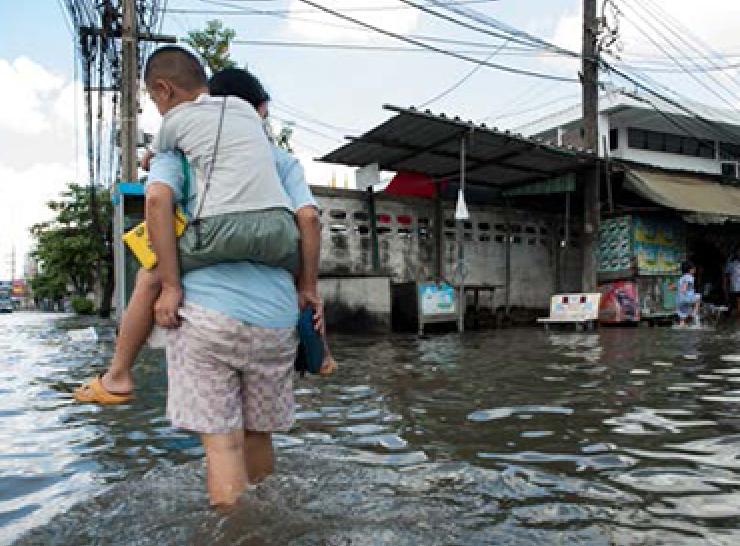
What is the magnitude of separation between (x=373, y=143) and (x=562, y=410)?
8.47m

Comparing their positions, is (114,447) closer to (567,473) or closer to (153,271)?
(153,271)

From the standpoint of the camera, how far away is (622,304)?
14.5 metres

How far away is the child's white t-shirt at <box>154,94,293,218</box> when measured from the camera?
2268mm

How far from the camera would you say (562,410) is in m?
4.76

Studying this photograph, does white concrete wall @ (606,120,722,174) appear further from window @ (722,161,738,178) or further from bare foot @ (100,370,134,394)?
bare foot @ (100,370,134,394)

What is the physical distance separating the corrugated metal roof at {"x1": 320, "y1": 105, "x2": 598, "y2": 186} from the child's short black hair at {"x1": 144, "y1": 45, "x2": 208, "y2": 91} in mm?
8271

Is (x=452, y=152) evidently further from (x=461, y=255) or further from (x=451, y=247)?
(x=451, y=247)

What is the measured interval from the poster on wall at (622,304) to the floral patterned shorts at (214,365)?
13425 mm

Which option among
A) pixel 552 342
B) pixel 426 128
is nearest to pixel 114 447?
pixel 552 342

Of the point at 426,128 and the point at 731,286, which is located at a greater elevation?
the point at 426,128

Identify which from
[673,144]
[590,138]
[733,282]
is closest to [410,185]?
[590,138]

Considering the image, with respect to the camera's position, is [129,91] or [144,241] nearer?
[144,241]

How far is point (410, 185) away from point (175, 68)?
12332 millimetres

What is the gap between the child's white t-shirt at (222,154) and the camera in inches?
89.3
